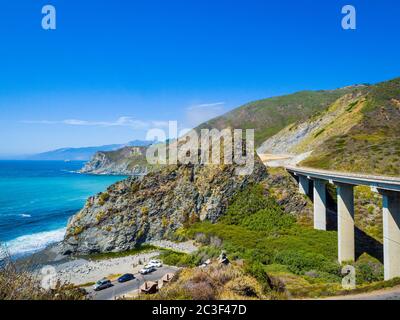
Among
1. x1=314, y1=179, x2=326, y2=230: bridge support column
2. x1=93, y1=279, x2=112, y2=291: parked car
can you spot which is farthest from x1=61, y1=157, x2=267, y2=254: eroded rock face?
x1=93, y1=279, x2=112, y2=291: parked car

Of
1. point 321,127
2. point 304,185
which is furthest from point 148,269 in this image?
point 321,127


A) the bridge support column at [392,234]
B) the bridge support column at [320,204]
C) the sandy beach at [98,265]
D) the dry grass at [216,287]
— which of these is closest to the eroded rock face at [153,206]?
the sandy beach at [98,265]

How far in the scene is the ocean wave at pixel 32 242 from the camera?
138 feet

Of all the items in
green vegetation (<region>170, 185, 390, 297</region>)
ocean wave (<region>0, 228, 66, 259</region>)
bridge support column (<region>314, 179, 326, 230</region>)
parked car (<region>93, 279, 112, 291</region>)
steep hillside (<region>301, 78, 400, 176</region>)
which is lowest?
ocean wave (<region>0, 228, 66, 259</region>)

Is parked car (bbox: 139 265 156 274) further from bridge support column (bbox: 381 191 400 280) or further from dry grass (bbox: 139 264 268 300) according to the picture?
bridge support column (bbox: 381 191 400 280)

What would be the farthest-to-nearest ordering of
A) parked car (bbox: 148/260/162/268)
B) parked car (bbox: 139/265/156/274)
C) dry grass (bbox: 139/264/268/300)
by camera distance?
parked car (bbox: 148/260/162/268)
parked car (bbox: 139/265/156/274)
dry grass (bbox: 139/264/268/300)

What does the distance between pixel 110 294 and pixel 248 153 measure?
110 ft

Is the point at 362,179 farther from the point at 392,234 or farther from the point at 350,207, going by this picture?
the point at 392,234

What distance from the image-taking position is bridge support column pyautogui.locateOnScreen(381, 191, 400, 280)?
2383 centimetres

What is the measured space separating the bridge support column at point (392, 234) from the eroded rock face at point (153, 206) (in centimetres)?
2341

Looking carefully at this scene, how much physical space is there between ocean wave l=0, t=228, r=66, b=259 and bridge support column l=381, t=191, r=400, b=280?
39.3m

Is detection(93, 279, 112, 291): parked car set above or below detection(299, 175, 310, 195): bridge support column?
below

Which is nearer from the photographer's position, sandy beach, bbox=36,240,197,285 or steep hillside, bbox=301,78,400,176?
sandy beach, bbox=36,240,197,285

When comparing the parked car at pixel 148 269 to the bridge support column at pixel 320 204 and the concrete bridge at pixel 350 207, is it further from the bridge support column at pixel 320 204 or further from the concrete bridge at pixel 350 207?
the bridge support column at pixel 320 204
